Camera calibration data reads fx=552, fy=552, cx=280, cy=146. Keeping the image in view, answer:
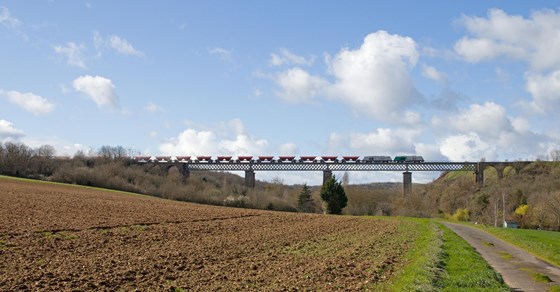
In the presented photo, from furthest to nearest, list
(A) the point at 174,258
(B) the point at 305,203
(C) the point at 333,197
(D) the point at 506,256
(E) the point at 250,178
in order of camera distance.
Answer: (E) the point at 250,178 < (B) the point at 305,203 < (C) the point at 333,197 < (D) the point at 506,256 < (A) the point at 174,258

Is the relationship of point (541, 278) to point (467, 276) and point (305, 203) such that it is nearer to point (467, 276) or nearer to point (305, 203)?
point (467, 276)

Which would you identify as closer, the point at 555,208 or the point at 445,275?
the point at 445,275

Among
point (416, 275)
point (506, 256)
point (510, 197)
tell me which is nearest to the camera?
point (416, 275)

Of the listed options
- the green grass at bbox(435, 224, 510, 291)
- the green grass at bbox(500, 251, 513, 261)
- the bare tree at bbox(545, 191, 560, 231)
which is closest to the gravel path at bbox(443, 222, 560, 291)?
the green grass at bbox(500, 251, 513, 261)

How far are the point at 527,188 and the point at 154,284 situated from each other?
12002cm

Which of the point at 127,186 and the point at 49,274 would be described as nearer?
the point at 49,274

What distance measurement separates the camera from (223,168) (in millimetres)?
158750

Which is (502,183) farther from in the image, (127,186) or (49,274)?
(49,274)

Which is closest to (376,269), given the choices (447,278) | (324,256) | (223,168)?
(447,278)

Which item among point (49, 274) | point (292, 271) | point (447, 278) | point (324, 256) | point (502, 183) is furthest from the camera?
point (502, 183)

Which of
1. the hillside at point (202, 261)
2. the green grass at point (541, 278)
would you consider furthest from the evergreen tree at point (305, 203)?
the green grass at point (541, 278)

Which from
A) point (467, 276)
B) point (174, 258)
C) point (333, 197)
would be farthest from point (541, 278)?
point (333, 197)

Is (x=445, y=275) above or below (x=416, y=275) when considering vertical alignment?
below

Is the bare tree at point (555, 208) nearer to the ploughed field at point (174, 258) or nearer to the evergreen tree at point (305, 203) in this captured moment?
the evergreen tree at point (305, 203)
